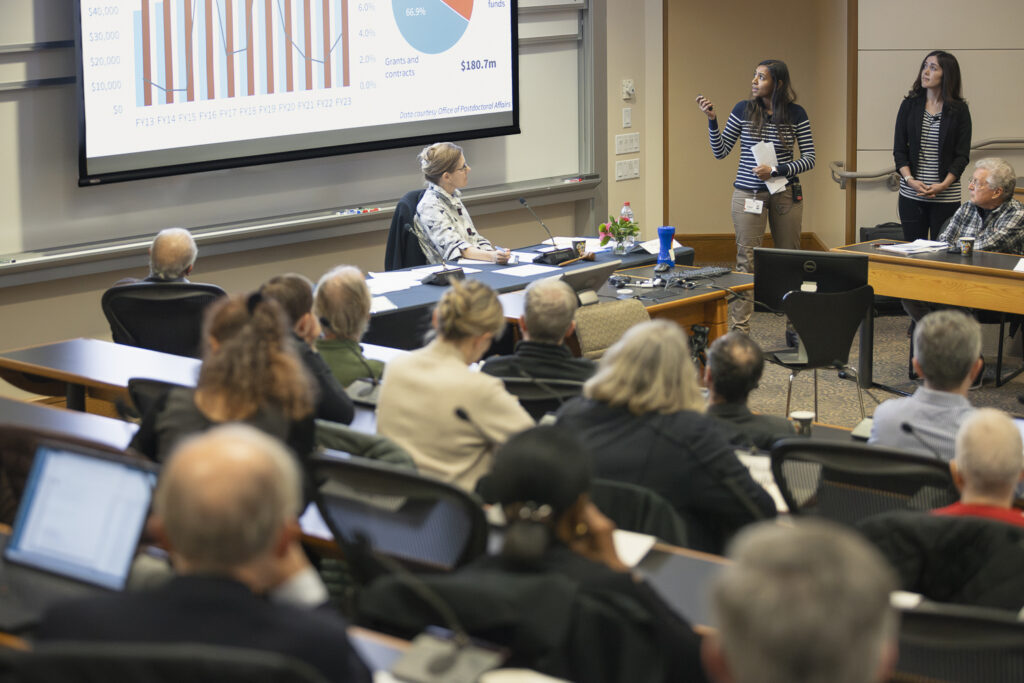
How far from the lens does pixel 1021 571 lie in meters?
2.12

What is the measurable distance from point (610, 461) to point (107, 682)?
138cm

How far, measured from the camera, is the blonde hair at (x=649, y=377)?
8.36 ft

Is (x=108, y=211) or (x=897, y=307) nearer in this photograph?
(x=108, y=211)

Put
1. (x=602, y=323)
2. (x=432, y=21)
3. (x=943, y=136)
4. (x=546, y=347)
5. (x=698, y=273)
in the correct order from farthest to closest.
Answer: (x=432, y=21) → (x=943, y=136) → (x=698, y=273) → (x=602, y=323) → (x=546, y=347)

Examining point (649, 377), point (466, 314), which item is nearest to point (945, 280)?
point (466, 314)

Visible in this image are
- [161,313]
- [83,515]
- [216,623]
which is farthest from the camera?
[161,313]

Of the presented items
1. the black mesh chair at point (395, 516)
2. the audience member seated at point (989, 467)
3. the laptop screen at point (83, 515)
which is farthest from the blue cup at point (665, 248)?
the laptop screen at point (83, 515)

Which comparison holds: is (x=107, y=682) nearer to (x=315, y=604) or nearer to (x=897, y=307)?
(x=315, y=604)

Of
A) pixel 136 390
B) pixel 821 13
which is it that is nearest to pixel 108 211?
pixel 136 390

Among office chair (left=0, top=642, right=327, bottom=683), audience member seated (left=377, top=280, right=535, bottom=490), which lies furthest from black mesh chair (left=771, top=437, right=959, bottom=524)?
office chair (left=0, top=642, right=327, bottom=683)

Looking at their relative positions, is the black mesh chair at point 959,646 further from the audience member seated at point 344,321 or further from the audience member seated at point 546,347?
the audience member seated at point 344,321

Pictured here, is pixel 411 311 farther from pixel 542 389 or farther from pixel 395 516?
pixel 395 516

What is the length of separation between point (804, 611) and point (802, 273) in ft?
13.5

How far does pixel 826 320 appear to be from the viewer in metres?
4.97
